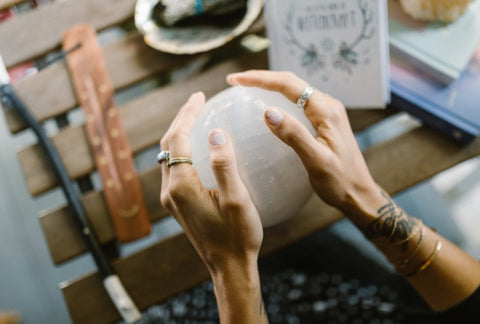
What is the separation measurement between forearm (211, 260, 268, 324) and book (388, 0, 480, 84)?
601 mm

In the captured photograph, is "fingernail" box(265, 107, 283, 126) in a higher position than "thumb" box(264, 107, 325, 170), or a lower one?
higher

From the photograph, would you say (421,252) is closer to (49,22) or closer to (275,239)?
(275,239)

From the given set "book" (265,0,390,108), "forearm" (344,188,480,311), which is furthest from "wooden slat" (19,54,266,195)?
"forearm" (344,188,480,311)

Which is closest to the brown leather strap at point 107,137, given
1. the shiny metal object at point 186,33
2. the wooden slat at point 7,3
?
the shiny metal object at point 186,33

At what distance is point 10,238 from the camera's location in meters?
1.85

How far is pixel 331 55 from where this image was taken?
0.91m

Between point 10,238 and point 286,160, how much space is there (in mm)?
1642

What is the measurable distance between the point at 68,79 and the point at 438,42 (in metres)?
0.91

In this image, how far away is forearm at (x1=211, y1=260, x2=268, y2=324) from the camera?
28.0 inches

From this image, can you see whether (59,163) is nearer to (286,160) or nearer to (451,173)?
(286,160)

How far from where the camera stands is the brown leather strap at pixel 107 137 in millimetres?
945

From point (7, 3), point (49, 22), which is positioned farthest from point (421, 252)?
point (7, 3)

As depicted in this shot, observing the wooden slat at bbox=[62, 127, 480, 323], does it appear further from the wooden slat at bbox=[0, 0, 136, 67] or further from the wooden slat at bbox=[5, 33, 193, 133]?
the wooden slat at bbox=[0, 0, 136, 67]

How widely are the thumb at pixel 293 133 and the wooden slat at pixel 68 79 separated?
476mm
